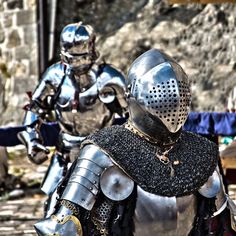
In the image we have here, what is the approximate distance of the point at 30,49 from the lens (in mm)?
12531

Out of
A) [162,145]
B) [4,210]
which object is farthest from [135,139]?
[4,210]

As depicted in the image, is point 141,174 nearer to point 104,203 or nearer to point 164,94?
point 104,203

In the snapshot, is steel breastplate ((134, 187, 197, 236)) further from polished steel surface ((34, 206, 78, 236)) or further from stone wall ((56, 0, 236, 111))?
stone wall ((56, 0, 236, 111))

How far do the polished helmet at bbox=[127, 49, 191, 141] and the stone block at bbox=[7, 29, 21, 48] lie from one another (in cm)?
947

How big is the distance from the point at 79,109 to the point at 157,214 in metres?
2.31

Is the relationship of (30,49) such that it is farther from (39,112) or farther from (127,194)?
(127,194)

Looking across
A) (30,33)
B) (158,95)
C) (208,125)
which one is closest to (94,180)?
(158,95)

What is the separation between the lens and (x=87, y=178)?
311 centimetres

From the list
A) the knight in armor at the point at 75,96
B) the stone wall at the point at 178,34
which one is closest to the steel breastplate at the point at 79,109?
the knight in armor at the point at 75,96

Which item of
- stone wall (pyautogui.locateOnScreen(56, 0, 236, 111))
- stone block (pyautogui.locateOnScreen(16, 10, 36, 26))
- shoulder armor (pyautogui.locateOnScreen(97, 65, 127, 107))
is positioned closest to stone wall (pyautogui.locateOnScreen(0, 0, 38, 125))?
stone block (pyautogui.locateOnScreen(16, 10, 36, 26))

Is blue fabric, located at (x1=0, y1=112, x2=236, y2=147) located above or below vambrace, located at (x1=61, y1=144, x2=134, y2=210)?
below

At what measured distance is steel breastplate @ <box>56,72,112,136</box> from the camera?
5.39 metres

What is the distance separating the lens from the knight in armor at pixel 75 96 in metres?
5.36

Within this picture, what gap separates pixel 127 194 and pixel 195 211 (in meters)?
0.35
